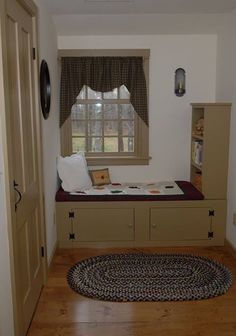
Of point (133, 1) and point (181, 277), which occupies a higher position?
point (133, 1)

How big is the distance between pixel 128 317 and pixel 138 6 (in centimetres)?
260

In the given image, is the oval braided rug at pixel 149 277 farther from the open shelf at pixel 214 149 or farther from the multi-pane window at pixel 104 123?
the multi-pane window at pixel 104 123

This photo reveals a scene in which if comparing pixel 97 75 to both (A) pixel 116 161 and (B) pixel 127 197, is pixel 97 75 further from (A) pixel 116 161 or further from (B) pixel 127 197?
(B) pixel 127 197

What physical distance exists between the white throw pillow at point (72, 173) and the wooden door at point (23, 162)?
1.03 m

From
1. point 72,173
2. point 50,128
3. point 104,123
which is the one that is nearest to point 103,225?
point 72,173

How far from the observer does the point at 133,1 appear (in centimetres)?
290

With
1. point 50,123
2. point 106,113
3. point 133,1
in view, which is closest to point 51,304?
point 50,123

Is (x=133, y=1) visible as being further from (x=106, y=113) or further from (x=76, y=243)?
(x=76, y=243)

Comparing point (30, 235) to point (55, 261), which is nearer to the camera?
point (30, 235)

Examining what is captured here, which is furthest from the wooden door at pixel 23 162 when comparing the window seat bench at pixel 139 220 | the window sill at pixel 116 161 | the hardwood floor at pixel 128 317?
the window sill at pixel 116 161

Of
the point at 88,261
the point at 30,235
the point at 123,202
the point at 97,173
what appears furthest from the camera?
the point at 97,173

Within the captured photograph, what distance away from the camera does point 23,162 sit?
226cm

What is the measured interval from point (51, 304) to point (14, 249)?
2.79ft

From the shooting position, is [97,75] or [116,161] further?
[116,161]
